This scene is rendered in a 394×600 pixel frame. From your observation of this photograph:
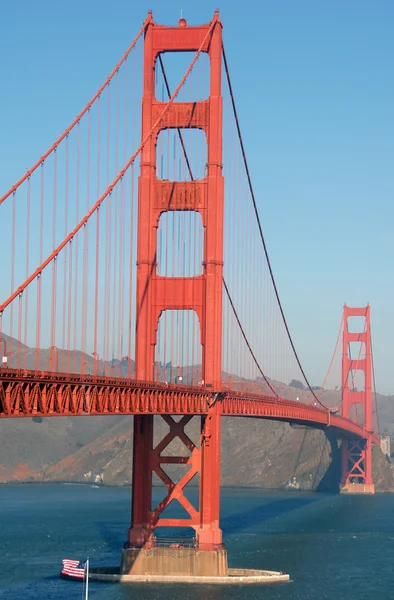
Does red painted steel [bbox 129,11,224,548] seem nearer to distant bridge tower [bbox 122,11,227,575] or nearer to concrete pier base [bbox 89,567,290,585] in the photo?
distant bridge tower [bbox 122,11,227,575]

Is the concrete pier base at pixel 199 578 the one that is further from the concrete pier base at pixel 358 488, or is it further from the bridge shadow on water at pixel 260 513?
the concrete pier base at pixel 358 488

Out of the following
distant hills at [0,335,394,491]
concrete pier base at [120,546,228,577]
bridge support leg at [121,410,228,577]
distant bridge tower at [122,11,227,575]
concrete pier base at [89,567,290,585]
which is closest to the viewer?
concrete pier base at [89,567,290,585]

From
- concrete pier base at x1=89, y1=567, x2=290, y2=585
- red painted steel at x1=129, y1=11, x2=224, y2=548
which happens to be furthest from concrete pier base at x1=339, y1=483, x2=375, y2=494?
red painted steel at x1=129, y1=11, x2=224, y2=548

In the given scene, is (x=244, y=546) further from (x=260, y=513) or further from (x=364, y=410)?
(x=364, y=410)

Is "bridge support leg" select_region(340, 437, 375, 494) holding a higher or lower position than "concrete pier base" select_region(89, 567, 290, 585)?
higher

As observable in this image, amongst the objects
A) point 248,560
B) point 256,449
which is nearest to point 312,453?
point 256,449

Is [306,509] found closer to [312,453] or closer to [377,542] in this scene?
[377,542]

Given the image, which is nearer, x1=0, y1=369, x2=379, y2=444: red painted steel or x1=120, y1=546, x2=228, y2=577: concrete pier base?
x1=0, y1=369, x2=379, y2=444: red painted steel

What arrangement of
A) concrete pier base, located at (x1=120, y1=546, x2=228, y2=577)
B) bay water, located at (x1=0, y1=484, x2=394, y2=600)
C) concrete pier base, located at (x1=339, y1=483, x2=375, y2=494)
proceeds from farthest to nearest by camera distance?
concrete pier base, located at (x1=339, y1=483, x2=375, y2=494) < concrete pier base, located at (x1=120, y1=546, x2=228, y2=577) < bay water, located at (x1=0, y1=484, x2=394, y2=600)

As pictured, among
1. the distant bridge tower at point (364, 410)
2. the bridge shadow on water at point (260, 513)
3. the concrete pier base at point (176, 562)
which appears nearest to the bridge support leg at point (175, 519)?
the concrete pier base at point (176, 562)

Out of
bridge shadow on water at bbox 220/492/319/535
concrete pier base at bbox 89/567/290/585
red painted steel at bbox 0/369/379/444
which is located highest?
red painted steel at bbox 0/369/379/444
